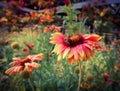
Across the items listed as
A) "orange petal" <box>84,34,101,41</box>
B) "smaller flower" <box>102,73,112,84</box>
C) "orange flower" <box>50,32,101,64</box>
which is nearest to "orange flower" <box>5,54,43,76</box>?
"orange flower" <box>50,32,101,64</box>

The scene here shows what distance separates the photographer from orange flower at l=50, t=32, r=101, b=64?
189cm

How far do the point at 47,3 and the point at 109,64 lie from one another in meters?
7.12

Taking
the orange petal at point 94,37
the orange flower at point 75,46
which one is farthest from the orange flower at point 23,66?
the orange petal at point 94,37

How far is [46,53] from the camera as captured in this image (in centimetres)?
388

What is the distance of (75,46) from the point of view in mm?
2014

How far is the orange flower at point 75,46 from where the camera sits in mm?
1887

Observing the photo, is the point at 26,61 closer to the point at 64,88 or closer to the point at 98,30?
the point at 64,88

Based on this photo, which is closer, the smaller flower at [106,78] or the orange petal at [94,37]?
the orange petal at [94,37]

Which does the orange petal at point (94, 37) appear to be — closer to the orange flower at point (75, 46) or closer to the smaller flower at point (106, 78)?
the orange flower at point (75, 46)

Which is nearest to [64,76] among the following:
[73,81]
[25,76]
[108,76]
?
[73,81]

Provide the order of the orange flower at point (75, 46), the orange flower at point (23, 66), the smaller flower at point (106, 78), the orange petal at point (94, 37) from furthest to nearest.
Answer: the smaller flower at point (106, 78) → the orange flower at point (23, 66) → the orange petal at point (94, 37) → the orange flower at point (75, 46)

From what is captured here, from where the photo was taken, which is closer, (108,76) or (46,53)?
(108,76)

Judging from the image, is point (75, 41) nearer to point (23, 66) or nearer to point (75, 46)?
point (75, 46)

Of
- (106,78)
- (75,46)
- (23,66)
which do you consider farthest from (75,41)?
(106,78)
